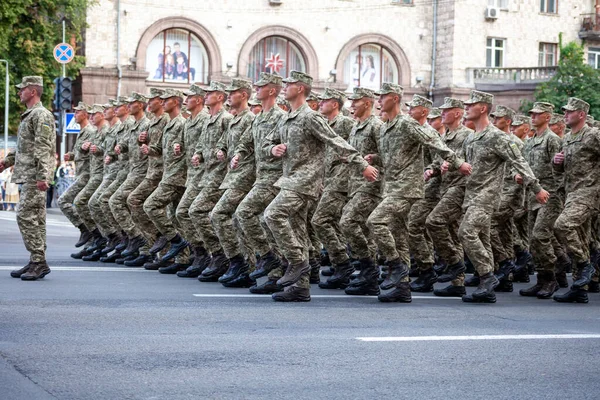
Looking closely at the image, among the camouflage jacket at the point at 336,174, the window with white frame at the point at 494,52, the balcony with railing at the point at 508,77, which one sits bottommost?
the camouflage jacket at the point at 336,174

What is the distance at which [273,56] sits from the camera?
46.1 m

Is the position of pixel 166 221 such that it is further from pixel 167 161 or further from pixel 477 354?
pixel 477 354

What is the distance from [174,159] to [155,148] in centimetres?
48

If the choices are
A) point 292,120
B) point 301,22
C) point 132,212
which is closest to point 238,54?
point 301,22

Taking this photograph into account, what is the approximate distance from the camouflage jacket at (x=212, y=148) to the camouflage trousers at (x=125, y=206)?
163cm

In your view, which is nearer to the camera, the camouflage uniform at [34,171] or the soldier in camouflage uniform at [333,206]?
the camouflage uniform at [34,171]

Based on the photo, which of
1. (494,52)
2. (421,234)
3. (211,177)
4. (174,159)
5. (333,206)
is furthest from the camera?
(494,52)

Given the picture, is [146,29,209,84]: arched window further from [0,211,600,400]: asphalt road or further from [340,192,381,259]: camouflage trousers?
[0,211,600,400]: asphalt road

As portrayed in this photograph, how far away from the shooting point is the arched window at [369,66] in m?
48.2

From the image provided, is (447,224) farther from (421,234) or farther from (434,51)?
(434,51)

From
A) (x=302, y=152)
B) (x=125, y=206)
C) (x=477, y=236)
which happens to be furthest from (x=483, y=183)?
(x=125, y=206)

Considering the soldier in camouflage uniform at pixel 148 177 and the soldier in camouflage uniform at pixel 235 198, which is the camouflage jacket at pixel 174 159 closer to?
the soldier in camouflage uniform at pixel 148 177

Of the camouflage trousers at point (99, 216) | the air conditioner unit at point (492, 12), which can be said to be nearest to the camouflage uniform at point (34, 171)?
the camouflage trousers at point (99, 216)

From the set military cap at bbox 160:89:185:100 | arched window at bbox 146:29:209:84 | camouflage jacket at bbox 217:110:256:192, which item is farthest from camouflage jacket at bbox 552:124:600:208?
arched window at bbox 146:29:209:84
